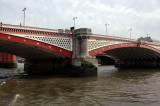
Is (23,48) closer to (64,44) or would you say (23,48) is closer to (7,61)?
(64,44)

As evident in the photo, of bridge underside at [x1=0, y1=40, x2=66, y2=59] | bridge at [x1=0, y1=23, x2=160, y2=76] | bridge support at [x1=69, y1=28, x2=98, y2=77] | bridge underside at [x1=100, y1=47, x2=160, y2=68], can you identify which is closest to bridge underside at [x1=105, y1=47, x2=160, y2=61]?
bridge underside at [x1=100, y1=47, x2=160, y2=68]

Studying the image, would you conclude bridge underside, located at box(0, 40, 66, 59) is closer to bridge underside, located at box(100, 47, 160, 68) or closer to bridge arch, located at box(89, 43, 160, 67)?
bridge arch, located at box(89, 43, 160, 67)

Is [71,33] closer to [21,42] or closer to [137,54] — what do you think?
[21,42]

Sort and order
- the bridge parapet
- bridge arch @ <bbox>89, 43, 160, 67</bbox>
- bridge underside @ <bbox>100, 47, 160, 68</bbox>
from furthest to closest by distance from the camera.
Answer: bridge underside @ <bbox>100, 47, 160, 68</bbox> < bridge arch @ <bbox>89, 43, 160, 67</bbox> < the bridge parapet

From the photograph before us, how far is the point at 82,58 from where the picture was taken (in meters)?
25.6

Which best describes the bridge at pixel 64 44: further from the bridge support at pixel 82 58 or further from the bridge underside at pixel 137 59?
the bridge underside at pixel 137 59

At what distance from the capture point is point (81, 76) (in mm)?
24938

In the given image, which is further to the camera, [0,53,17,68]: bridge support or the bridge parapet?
[0,53,17,68]: bridge support

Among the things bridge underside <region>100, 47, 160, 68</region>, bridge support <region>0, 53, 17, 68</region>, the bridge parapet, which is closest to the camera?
the bridge parapet

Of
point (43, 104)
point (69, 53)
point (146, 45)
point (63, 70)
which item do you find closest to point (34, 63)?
point (63, 70)

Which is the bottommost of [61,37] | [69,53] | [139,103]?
[139,103]

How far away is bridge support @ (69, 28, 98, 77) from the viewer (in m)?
25.2

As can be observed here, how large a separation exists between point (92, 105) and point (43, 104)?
9.51ft

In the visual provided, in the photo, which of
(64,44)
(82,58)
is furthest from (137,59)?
(64,44)
